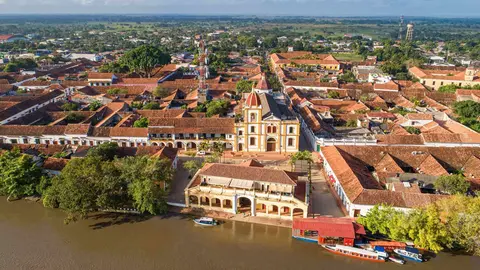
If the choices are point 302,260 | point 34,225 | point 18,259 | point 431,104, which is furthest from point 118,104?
point 431,104

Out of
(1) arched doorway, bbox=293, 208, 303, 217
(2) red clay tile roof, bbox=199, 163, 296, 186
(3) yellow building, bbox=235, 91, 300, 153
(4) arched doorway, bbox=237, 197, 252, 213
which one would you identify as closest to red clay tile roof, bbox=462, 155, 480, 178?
(3) yellow building, bbox=235, 91, 300, 153

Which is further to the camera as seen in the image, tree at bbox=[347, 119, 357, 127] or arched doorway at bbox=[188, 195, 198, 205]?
tree at bbox=[347, 119, 357, 127]

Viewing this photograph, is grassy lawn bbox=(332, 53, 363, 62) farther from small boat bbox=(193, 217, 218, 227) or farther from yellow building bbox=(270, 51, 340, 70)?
small boat bbox=(193, 217, 218, 227)

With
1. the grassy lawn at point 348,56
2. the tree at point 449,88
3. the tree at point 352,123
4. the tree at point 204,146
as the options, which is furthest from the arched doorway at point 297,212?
the grassy lawn at point 348,56

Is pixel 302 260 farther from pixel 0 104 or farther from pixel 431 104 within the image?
pixel 0 104

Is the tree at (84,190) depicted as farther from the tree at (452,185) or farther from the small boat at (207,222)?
the tree at (452,185)

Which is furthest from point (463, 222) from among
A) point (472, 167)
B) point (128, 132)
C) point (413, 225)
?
point (128, 132)

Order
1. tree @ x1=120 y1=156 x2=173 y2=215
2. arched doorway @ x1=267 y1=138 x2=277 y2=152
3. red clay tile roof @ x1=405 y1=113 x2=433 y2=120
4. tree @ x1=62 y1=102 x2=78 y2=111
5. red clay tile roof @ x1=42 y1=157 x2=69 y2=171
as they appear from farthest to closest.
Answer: tree @ x1=62 y1=102 x2=78 y2=111
red clay tile roof @ x1=405 y1=113 x2=433 y2=120
arched doorway @ x1=267 y1=138 x2=277 y2=152
red clay tile roof @ x1=42 y1=157 x2=69 y2=171
tree @ x1=120 y1=156 x2=173 y2=215
